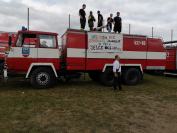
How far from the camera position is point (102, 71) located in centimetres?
1536

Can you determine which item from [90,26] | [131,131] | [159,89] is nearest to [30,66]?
[90,26]

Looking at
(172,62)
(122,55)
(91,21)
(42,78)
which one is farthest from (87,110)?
(172,62)

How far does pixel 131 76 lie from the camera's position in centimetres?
1611

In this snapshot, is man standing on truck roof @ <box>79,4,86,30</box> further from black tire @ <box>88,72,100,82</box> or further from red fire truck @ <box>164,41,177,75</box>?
red fire truck @ <box>164,41,177,75</box>

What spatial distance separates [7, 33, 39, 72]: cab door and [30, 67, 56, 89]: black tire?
0.47 metres

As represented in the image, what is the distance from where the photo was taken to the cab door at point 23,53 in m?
13.5

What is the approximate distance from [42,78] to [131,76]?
491 cm

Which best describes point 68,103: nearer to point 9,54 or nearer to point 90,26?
point 9,54

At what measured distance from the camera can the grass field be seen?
7815 millimetres

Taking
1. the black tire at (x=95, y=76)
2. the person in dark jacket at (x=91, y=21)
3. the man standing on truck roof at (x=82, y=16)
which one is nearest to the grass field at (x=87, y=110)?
the black tire at (x=95, y=76)

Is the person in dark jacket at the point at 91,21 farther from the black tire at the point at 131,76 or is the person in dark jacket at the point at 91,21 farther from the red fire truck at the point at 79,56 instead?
the black tire at the point at 131,76

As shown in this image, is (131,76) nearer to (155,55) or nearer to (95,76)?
(155,55)

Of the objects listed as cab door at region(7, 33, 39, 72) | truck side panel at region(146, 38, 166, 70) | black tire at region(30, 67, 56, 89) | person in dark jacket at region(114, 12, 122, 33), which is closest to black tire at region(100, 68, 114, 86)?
truck side panel at region(146, 38, 166, 70)

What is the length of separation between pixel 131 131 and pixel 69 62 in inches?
291
